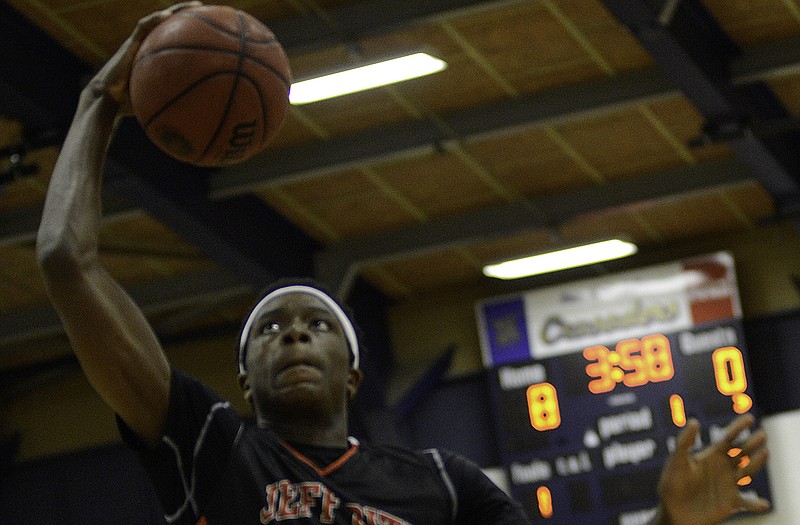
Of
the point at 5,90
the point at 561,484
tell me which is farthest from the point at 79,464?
the point at 5,90

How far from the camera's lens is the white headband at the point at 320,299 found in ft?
12.2

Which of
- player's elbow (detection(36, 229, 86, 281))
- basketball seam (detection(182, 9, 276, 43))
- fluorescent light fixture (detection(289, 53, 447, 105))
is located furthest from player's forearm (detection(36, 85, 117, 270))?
fluorescent light fixture (detection(289, 53, 447, 105))

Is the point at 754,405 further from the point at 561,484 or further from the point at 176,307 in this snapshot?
the point at 176,307

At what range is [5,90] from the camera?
8.55 meters

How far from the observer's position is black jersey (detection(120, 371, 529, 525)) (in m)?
3.20

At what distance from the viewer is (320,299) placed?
374 cm

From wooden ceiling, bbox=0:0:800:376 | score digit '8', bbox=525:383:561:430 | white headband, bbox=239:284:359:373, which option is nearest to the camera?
white headband, bbox=239:284:359:373

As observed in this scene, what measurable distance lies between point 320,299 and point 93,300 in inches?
31.3

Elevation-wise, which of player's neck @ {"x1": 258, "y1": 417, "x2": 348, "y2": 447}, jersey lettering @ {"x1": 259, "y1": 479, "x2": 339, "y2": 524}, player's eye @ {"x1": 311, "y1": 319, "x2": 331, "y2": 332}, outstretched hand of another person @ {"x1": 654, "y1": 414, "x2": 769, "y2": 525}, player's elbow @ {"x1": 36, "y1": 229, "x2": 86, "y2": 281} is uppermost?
player's elbow @ {"x1": 36, "y1": 229, "x2": 86, "y2": 281}

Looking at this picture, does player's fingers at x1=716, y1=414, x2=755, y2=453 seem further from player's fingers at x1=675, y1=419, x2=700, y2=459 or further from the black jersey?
the black jersey

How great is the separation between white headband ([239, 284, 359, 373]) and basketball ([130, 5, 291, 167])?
49 centimetres

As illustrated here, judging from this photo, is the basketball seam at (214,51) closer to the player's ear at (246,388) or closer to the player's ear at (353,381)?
the player's ear at (246,388)

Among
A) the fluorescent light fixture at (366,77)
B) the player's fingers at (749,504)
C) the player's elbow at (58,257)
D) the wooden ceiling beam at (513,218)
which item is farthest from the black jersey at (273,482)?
the wooden ceiling beam at (513,218)

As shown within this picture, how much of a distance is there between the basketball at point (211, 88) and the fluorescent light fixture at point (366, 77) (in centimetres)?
403
